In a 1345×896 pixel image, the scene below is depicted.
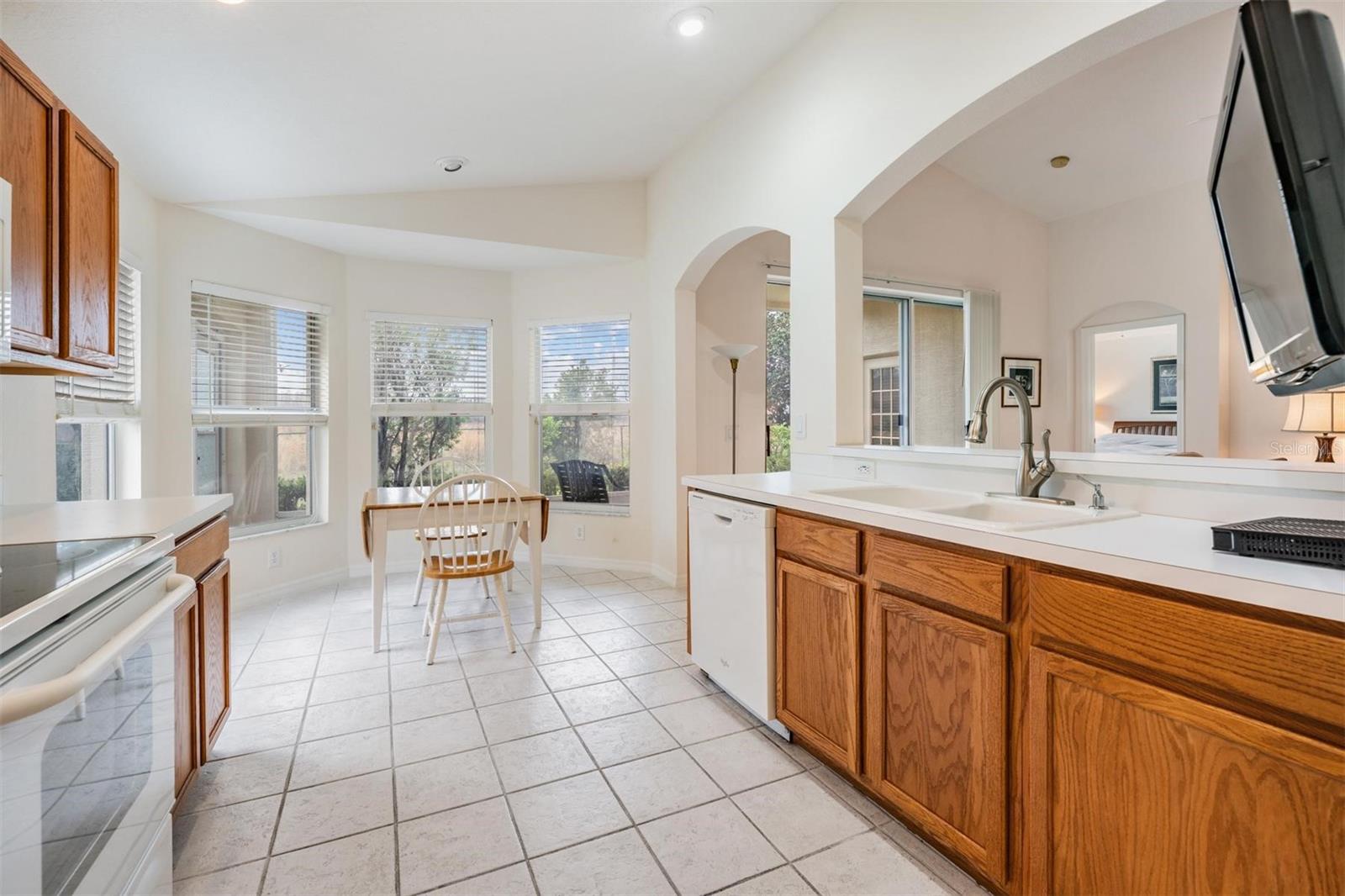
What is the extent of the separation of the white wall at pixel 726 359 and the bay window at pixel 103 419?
3167 millimetres

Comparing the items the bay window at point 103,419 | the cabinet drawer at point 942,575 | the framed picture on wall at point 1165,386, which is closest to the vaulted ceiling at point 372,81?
the bay window at point 103,419

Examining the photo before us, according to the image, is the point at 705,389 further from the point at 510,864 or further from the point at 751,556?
the point at 510,864

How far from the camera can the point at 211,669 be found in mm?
1960

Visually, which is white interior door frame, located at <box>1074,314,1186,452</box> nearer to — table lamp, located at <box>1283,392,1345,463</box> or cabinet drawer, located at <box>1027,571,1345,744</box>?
table lamp, located at <box>1283,392,1345,463</box>

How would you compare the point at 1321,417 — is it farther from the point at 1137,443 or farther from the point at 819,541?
the point at 819,541

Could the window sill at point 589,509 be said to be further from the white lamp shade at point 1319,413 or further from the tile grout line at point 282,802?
the white lamp shade at point 1319,413

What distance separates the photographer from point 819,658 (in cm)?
196

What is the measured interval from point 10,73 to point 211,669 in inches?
70.0

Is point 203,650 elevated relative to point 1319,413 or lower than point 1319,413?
lower

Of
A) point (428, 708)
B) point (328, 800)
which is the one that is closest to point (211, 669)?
point (328, 800)

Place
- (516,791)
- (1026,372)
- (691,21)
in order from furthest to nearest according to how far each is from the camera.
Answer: (1026,372), (691,21), (516,791)

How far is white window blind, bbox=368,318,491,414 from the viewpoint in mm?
4672

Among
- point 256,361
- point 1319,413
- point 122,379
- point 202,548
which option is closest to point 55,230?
point 202,548

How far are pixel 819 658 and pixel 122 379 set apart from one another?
3.71 meters
